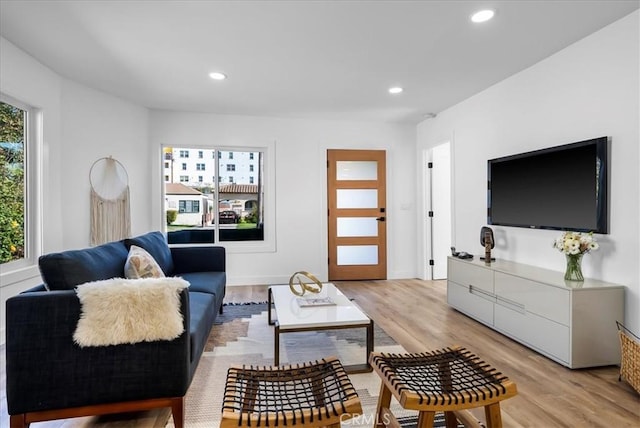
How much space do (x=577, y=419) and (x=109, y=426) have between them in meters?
2.34

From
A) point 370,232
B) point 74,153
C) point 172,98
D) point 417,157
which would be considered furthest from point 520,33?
point 74,153

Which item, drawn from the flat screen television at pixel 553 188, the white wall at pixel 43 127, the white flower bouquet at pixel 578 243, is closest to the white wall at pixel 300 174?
the white wall at pixel 43 127

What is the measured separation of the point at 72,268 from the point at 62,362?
0.43 m

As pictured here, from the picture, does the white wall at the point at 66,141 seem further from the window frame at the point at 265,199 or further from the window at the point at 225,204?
the window frame at the point at 265,199

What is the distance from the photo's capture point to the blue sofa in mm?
1543

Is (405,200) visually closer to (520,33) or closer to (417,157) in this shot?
(417,157)

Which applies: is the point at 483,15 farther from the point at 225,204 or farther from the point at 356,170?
the point at 225,204

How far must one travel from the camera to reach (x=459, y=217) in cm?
438

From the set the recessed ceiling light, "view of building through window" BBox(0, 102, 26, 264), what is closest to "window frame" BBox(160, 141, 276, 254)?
"view of building through window" BBox(0, 102, 26, 264)

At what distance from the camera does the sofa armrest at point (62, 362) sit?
1.54 m

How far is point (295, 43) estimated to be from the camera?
9.18 ft

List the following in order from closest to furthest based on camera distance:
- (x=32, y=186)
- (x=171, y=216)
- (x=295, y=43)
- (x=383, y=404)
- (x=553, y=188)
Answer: (x=383, y=404) → (x=295, y=43) → (x=553, y=188) → (x=32, y=186) → (x=171, y=216)

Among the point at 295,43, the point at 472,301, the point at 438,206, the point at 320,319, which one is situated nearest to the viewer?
the point at 320,319

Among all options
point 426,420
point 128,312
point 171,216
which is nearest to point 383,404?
point 426,420
